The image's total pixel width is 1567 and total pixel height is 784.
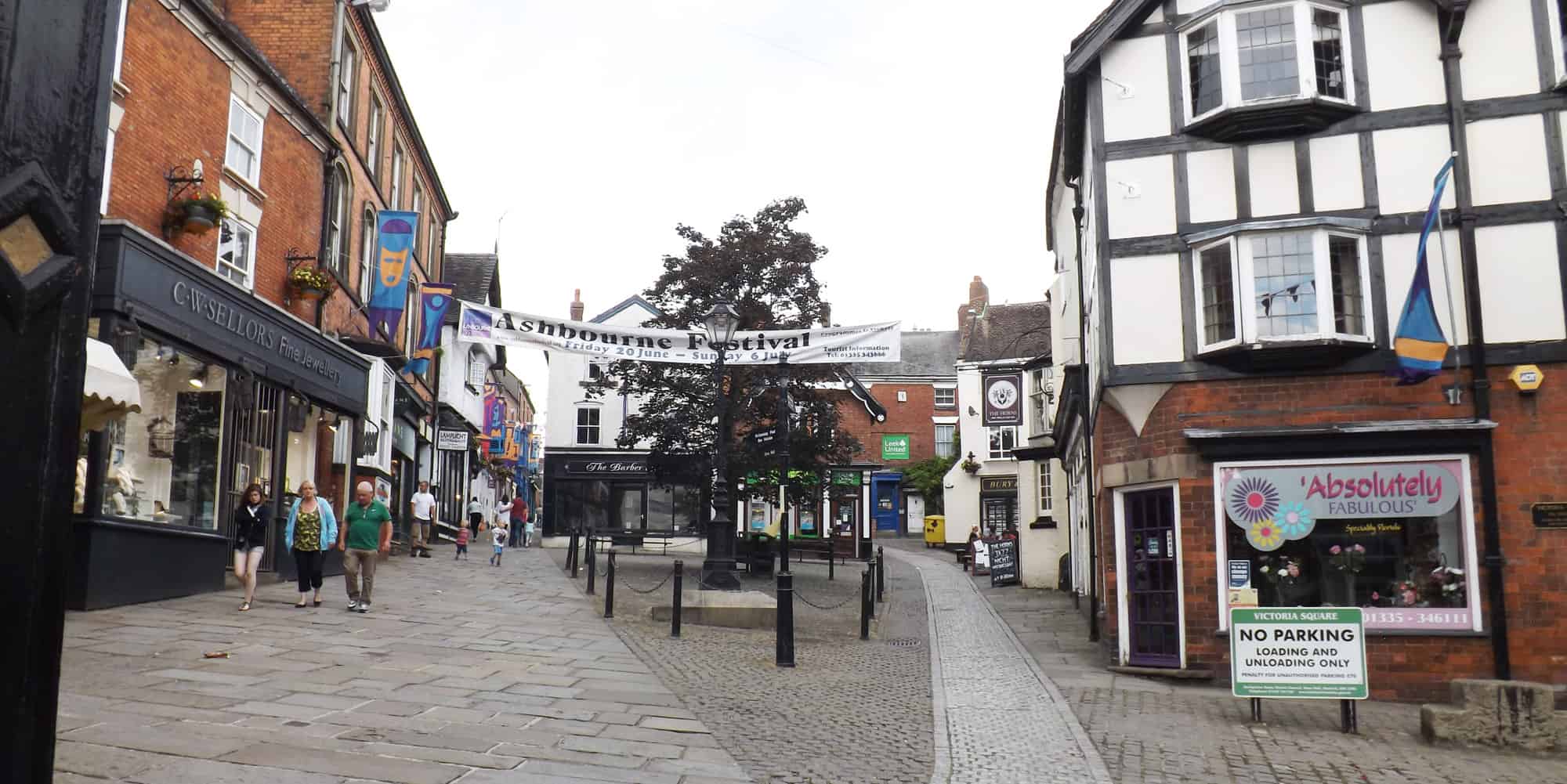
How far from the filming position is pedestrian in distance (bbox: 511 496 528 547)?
37.6 m

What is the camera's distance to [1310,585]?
44.9 feet

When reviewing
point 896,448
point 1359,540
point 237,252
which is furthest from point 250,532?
point 896,448

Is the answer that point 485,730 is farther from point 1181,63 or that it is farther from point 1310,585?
point 1181,63

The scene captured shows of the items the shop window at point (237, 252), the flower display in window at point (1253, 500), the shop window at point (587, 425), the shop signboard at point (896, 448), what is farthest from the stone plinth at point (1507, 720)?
the shop signboard at point (896, 448)

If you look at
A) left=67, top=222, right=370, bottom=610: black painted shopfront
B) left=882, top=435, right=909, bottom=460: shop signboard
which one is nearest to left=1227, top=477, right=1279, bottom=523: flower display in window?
left=67, top=222, right=370, bottom=610: black painted shopfront

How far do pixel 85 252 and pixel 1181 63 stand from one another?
15.2 meters

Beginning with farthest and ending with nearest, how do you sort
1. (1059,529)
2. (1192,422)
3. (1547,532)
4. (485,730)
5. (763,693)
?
(1059,529) → (1192,422) → (1547,532) → (763,693) → (485,730)

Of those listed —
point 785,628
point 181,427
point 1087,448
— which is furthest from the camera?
point 1087,448

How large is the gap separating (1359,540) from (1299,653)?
10.9ft

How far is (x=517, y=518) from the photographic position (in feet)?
125

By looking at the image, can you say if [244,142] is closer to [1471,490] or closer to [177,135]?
[177,135]

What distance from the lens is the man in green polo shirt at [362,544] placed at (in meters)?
15.1

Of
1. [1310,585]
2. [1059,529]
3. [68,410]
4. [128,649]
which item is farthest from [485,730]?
[1059,529]

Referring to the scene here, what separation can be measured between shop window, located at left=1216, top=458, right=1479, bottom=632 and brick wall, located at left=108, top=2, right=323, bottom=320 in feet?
46.1
